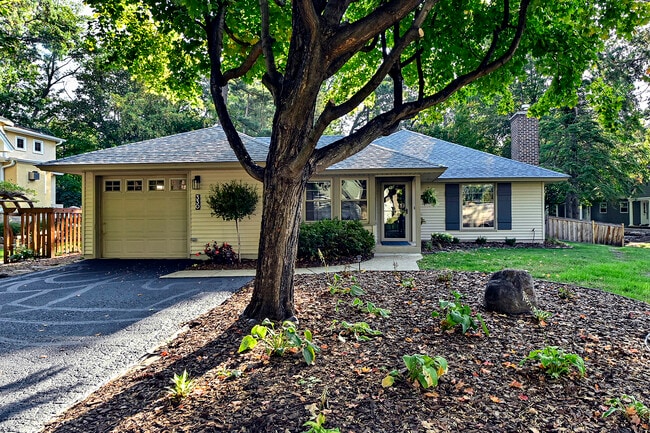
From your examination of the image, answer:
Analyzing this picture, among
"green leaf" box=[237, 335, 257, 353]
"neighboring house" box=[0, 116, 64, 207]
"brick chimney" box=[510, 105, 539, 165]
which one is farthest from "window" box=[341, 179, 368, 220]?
"neighboring house" box=[0, 116, 64, 207]

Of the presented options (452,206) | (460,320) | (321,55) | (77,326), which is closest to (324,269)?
(77,326)

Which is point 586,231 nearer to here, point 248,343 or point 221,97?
point 221,97

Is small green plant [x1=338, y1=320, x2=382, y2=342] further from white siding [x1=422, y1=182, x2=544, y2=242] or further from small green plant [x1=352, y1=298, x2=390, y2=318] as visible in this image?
white siding [x1=422, y1=182, x2=544, y2=242]

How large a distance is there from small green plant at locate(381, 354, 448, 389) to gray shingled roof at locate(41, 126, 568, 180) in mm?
7635

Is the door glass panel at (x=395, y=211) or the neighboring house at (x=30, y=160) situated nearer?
the door glass panel at (x=395, y=211)

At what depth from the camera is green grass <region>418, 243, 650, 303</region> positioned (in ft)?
21.4

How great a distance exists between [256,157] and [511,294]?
7182 mm

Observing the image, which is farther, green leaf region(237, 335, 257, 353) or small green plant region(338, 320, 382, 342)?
small green plant region(338, 320, 382, 342)

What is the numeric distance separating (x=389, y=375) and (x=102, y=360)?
284 cm

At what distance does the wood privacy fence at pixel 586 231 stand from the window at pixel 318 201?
36.8ft

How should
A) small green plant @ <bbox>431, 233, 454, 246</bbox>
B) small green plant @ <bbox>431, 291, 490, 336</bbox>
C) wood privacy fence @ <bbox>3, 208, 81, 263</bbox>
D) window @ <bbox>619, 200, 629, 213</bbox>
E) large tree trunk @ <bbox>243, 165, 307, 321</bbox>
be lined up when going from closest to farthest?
small green plant @ <bbox>431, 291, 490, 336</bbox>
large tree trunk @ <bbox>243, 165, 307, 321</bbox>
wood privacy fence @ <bbox>3, 208, 81, 263</bbox>
small green plant @ <bbox>431, 233, 454, 246</bbox>
window @ <bbox>619, 200, 629, 213</bbox>

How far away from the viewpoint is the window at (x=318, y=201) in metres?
10.9

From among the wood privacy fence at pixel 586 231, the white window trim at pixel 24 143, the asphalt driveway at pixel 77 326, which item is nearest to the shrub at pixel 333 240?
the asphalt driveway at pixel 77 326

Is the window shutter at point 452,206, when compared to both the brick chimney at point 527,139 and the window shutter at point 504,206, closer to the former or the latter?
the window shutter at point 504,206
